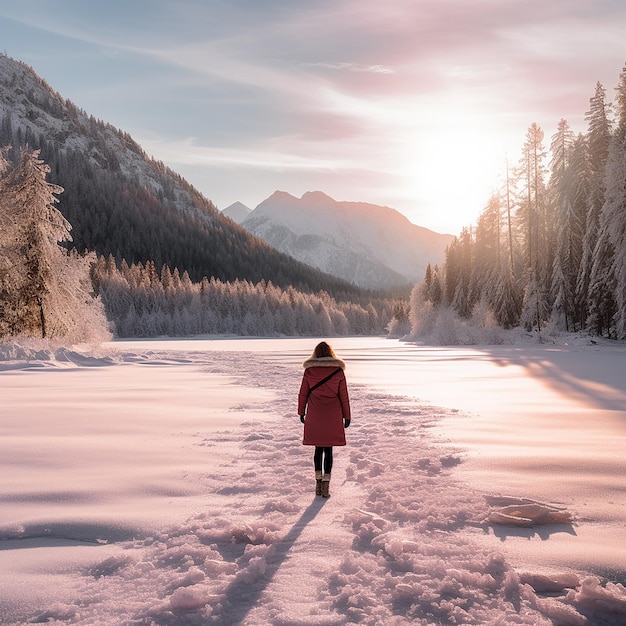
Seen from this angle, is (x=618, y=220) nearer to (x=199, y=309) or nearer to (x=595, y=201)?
(x=595, y=201)

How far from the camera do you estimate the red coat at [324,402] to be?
5914mm

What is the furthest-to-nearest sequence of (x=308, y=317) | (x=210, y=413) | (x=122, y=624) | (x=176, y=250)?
1. (x=176, y=250)
2. (x=308, y=317)
3. (x=210, y=413)
4. (x=122, y=624)

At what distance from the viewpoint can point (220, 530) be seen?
4.36 metres

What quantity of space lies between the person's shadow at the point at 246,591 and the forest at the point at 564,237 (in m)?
32.1

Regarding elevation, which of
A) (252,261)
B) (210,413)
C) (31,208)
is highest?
(252,261)

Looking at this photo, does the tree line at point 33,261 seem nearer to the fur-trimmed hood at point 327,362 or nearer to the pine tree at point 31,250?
the pine tree at point 31,250

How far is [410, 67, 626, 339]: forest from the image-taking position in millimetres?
31766

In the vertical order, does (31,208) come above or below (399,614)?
above

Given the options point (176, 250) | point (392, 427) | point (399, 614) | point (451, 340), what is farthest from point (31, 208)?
point (176, 250)

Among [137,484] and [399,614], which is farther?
[137,484]

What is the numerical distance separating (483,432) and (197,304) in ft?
342

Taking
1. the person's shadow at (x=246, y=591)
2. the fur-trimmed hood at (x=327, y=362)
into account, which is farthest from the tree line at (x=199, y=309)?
the person's shadow at (x=246, y=591)

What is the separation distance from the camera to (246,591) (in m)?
3.43

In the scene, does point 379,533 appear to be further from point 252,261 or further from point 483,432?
point 252,261
